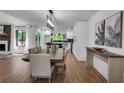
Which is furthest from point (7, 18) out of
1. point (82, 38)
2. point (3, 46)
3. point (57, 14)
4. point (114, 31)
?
point (114, 31)

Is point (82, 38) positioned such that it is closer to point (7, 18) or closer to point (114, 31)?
point (114, 31)

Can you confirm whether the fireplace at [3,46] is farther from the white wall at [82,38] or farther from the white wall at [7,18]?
the white wall at [82,38]

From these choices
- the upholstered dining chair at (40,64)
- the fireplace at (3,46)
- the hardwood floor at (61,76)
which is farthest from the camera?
the fireplace at (3,46)

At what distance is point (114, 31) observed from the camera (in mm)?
3863

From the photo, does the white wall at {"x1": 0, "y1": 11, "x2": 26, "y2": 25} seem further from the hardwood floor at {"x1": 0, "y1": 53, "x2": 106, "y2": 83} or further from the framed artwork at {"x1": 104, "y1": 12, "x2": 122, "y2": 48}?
the framed artwork at {"x1": 104, "y1": 12, "x2": 122, "y2": 48}

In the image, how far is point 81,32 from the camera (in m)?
7.99

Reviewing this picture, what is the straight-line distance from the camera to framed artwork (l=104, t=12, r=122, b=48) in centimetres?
354

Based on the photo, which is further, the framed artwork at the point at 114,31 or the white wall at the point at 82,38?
the white wall at the point at 82,38

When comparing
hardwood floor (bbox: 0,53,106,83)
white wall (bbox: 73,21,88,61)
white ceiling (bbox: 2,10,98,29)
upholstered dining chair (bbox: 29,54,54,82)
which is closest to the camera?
upholstered dining chair (bbox: 29,54,54,82)

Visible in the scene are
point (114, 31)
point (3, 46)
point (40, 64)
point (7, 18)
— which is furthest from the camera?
point (3, 46)

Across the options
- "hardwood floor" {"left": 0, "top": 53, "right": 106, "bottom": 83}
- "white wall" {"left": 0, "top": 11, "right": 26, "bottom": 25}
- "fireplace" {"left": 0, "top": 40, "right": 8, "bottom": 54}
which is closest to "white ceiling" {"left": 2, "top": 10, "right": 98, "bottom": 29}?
"white wall" {"left": 0, "top": 11, "right": 26, "bottom": 25}

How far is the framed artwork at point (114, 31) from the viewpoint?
354 centimetres

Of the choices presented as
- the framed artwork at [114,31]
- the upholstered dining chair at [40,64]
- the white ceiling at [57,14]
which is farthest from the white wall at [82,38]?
the upholstered dining chair at [40,64]
